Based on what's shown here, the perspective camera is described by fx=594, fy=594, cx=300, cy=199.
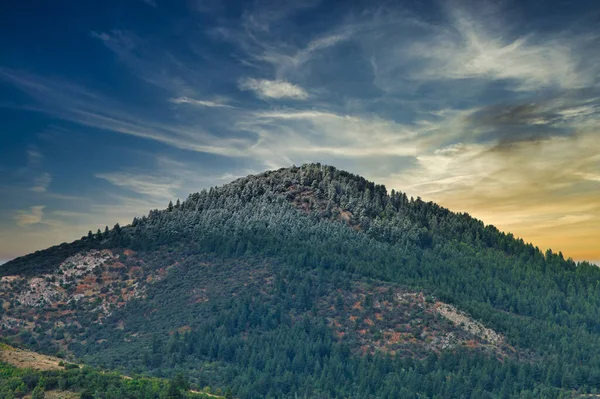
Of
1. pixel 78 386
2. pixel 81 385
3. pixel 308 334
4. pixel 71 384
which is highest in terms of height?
pixel 308 334

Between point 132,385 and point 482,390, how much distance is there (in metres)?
80.5

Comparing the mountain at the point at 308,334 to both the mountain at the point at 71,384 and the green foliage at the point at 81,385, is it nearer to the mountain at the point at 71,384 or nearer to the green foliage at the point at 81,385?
the mountain at the point at 71,384

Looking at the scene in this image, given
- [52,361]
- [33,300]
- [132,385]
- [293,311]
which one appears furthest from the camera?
[33,300]

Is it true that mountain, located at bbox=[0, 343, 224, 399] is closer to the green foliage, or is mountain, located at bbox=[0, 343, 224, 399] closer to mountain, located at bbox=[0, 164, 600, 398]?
the green foliage

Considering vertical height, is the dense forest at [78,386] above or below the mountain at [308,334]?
below

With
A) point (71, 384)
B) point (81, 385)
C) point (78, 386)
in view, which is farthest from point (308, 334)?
point (71, 384)

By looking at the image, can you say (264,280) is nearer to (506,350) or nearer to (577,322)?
(506,350)

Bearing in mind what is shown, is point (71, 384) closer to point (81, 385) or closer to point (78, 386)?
point (78, 386)

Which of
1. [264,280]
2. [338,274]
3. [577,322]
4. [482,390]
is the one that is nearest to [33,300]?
[264,280]

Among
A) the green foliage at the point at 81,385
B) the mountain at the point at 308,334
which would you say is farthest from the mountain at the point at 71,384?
the mountain at the point at 308,334

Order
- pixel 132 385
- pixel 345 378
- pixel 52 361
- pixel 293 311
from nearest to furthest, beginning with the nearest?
pixel 132 385, pixel 52 361, pixel 345 378, pixel 293 311

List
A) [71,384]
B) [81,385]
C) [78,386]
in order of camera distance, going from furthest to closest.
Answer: [81,385] → [71,384] → [78,386]

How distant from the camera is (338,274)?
642 ft

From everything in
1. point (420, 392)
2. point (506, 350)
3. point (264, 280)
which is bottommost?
point (420, 392)
